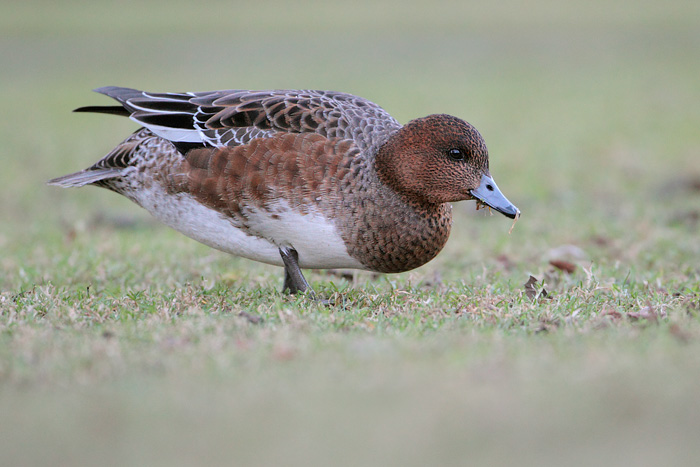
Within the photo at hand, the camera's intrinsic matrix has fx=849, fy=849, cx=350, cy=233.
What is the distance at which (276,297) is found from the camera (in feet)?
14.3

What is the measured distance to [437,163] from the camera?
4.23 m

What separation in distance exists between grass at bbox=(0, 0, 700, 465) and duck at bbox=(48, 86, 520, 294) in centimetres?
31

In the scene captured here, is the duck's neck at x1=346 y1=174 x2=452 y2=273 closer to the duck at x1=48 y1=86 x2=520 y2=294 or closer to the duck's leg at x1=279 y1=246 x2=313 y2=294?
the duck at x1=48 y1=86 x2=520 y2=294

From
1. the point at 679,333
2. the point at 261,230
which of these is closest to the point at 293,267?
the point at 261,230

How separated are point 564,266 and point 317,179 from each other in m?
1.91

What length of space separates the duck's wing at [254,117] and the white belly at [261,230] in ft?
1.12

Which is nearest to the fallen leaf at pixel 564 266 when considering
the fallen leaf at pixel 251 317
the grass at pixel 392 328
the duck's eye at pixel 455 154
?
the grass at pixel 392 328

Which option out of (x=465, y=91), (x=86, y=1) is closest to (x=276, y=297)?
(x=465, y=91)

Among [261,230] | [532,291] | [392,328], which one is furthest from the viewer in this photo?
[532,291]

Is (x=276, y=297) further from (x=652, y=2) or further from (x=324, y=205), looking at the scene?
(x=652, y=2)

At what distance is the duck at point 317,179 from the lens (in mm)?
4191

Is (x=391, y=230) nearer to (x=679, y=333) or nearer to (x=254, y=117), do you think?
(x=254, y=117)

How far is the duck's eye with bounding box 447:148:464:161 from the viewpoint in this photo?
4242 millimetres

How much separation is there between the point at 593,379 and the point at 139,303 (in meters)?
2.34
